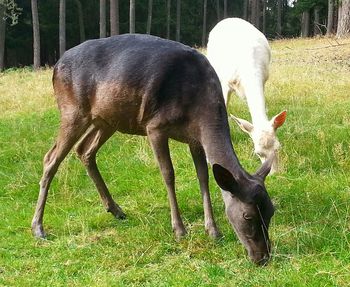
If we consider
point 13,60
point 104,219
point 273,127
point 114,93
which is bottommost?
point 13,60

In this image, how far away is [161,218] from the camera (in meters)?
5.61

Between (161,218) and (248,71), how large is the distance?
3097 mm

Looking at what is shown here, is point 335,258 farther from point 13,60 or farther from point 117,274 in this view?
point 13,60

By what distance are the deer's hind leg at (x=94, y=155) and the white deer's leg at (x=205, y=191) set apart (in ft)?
3.28

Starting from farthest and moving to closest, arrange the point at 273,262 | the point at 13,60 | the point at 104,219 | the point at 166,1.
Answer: the point at 166,1, the point at 13,60, the point at 104,219, the point at 273,262

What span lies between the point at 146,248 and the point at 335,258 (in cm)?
148

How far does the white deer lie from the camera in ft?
21.2

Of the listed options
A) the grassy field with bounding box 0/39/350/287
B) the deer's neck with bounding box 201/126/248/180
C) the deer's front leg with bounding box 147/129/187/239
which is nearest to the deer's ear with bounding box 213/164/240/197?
the deer's neck with bounding box 201/126/248/180

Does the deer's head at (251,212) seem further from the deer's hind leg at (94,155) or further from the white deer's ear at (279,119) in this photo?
the white deer's ear at (279,119)

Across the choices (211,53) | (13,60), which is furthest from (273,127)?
(13,60)

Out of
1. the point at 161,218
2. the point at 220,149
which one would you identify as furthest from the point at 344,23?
the point at 220,149

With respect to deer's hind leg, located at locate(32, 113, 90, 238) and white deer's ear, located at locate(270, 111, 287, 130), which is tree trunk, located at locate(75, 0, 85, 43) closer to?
white deer's ear, located at locate(270, 111, 287, 130)

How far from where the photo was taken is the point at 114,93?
17.5 ft

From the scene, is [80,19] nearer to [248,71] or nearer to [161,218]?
[248,71]
